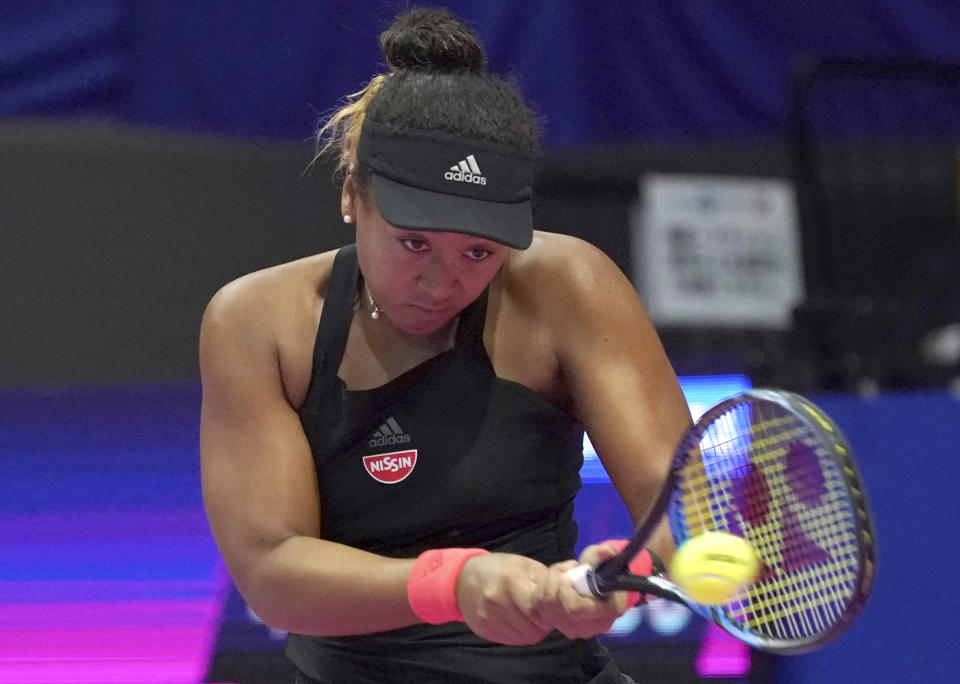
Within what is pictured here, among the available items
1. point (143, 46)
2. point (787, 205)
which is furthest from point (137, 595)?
point (787, 205)

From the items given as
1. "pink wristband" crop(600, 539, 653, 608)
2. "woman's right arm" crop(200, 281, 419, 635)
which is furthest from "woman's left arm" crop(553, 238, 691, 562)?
"woman's right arm" crop(200, 281, 419, 635)

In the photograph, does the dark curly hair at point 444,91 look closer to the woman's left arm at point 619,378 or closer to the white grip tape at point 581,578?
the woman's left arm at point 619,378

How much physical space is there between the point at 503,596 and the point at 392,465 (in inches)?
13.0

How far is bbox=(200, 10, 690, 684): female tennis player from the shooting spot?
5.51ft

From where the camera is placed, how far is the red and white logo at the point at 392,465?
1770 mm

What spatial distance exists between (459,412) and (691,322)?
2.19 metres

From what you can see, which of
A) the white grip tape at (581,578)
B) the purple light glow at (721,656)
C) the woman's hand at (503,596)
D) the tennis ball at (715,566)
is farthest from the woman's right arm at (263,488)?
the purple light glow at (721,656)

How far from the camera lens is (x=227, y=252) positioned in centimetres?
371

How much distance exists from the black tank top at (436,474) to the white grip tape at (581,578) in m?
0.28

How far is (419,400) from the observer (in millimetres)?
1784

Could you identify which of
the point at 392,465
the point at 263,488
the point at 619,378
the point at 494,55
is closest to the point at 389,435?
the point at 392,465

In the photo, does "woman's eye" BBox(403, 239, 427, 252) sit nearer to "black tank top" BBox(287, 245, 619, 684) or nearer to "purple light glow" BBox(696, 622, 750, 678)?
"black tank top" BBox(287, 245, 619, 684)

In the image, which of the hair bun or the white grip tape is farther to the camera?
the hair bun

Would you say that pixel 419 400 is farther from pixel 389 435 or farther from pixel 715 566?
pixel 715 566
